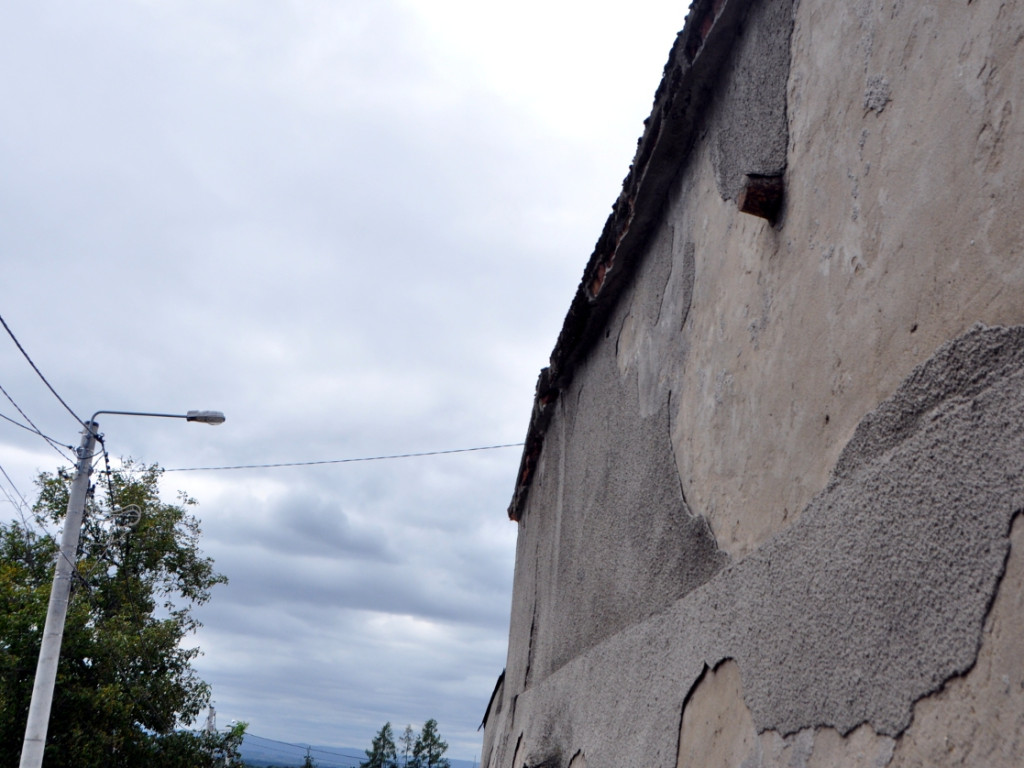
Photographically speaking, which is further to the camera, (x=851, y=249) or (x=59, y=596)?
(x=59, y=596)

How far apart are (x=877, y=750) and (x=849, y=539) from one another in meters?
0.48

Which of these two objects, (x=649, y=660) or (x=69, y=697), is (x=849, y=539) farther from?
(x=69, y=697)

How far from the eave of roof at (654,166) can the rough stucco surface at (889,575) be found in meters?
1.80

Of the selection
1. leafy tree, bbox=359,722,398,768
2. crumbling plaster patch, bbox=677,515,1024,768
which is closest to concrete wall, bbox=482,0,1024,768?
crumbling plaster patch, bbox=677,515,1024,768

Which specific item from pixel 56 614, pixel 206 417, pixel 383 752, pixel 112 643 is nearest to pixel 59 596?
pixel 56 614

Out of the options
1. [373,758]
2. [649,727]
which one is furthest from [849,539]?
[373,758]

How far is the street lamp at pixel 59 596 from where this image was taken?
34.5ft

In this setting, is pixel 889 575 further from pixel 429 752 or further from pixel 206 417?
pixel 429 752

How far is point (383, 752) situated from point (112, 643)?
56677 mm

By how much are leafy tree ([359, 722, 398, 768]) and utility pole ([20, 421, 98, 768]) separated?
63744 millimetres

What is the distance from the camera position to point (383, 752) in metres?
70.6

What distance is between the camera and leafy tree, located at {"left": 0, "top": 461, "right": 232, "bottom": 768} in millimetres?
17000

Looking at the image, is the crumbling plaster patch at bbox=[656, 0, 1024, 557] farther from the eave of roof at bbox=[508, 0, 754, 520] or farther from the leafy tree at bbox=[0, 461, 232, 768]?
the leafy tree at bbox=[0, 461, 232, 768]

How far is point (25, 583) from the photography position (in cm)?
2106
